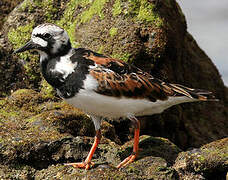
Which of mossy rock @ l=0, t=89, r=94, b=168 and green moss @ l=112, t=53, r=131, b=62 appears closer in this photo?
mossy rock @ l=0, t=89, r=94, b=168

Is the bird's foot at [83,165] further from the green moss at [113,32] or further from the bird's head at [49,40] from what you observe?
the green moss at [113,32]

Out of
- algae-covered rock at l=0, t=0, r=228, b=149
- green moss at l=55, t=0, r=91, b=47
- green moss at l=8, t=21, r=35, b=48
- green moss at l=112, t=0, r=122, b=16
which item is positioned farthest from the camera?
green moss at l=55, t=0, r=91, b=47

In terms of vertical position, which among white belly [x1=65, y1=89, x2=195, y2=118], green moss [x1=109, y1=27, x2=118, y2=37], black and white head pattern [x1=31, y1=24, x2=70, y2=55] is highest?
black and white head pattern [x1=31, y1=24, x2=70, y2=55]

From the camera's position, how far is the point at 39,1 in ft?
33.1

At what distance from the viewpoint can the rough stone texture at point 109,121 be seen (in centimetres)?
610

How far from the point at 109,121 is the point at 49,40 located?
9.33 ft

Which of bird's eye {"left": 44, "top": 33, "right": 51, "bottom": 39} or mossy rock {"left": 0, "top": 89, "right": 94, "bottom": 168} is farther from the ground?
bird's eye {"left": 44, "top": 33, "right": 51, "bottom": 39}

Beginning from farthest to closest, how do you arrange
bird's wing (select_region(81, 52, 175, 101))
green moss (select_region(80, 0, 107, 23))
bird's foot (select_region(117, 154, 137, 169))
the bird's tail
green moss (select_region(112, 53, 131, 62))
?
green moss (select_region(80, 0, 107, 23))
green moss (select_region(112, 53, 131, 62))
the bird's tail
bird's foot (select_region(117, 154, 137, 169))
bird's wing (select_region(81, 52, 175, 101))

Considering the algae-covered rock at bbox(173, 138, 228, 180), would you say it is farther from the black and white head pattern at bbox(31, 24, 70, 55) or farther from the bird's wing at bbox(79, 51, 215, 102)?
the black and white head pattern at bbox(31, 24, 70, 55)

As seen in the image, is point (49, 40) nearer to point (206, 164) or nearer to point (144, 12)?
point (206, 164)

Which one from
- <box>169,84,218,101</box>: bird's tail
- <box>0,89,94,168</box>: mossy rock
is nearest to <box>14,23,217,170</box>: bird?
<box>169,84,218,101</box>: bird's tail

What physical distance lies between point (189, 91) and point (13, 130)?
3023 millimetres

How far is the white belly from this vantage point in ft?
19.5

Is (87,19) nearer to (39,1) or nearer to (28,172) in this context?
(39,1)
